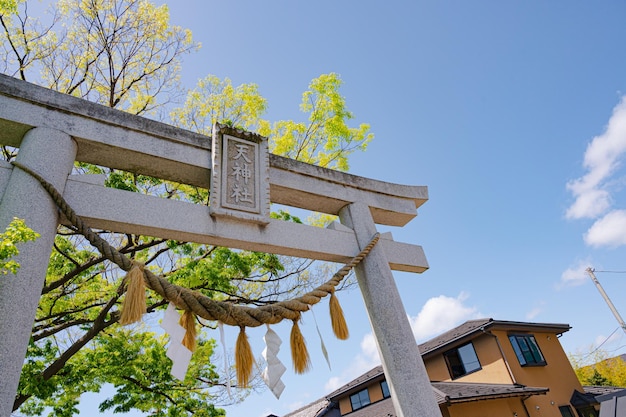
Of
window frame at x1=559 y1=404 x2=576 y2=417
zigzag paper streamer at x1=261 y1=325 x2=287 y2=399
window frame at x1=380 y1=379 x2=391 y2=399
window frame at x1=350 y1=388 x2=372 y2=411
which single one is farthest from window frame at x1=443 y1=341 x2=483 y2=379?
zigzag paper streamer at x1=261 y1=325 x2=287 y2=399

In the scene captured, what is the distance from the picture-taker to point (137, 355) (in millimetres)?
7473

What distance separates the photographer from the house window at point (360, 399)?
15984mm

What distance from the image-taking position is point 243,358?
281cm

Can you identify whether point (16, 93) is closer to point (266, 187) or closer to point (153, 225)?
point (153, 225)

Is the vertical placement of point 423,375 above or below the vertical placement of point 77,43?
below

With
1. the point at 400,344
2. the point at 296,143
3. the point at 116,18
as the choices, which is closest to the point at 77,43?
the point at 116,18

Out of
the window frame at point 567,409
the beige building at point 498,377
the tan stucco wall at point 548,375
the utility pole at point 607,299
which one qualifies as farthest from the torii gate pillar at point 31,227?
the utility pole at point 607,299

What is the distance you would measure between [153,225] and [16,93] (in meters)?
1.54

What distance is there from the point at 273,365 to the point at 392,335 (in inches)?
52.0

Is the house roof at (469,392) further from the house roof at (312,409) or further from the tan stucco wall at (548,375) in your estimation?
the house roof at (312,409)

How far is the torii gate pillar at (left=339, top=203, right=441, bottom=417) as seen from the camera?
3.37 metres

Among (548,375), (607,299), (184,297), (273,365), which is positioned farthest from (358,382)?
(184,297)

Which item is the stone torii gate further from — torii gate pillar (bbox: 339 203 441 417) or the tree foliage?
the tree foliage

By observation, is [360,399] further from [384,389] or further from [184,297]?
[184,297]
